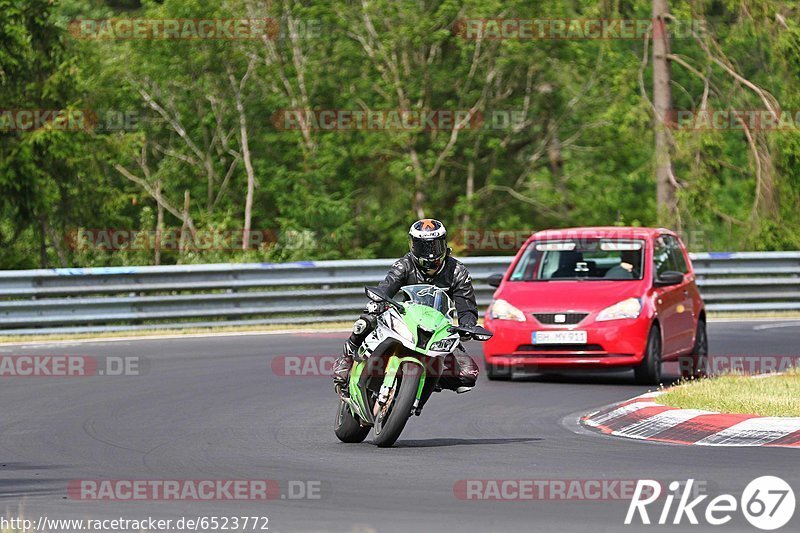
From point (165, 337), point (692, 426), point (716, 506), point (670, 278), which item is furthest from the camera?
point (165, 337)

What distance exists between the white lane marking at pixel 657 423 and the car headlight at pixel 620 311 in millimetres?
3501

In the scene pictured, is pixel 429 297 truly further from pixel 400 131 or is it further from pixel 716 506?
pixel 400 131

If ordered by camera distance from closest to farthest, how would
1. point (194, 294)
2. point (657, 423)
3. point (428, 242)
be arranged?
1. point (428, 242)
2. point (657, 423)
3. point (194, 294)

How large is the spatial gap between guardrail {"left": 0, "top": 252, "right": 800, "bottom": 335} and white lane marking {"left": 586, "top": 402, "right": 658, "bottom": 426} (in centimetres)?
1143

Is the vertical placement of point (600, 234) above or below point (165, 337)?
above

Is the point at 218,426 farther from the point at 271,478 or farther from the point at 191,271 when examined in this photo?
the point at 191,271

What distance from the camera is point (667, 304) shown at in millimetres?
17516

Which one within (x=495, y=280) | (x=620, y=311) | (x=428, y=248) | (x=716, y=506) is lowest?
(x=620, y=311)

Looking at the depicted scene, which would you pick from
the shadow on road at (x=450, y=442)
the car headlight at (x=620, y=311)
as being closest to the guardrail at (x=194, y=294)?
the car headlight at (x=620, y=311)

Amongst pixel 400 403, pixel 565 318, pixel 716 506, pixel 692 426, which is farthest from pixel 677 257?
pixel 716 506

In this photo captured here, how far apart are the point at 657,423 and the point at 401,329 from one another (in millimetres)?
2709

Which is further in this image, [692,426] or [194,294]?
[194,294]

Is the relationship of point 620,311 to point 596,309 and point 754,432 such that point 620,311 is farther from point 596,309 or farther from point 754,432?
point 754,432

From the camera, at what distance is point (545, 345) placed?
16.8 metres
